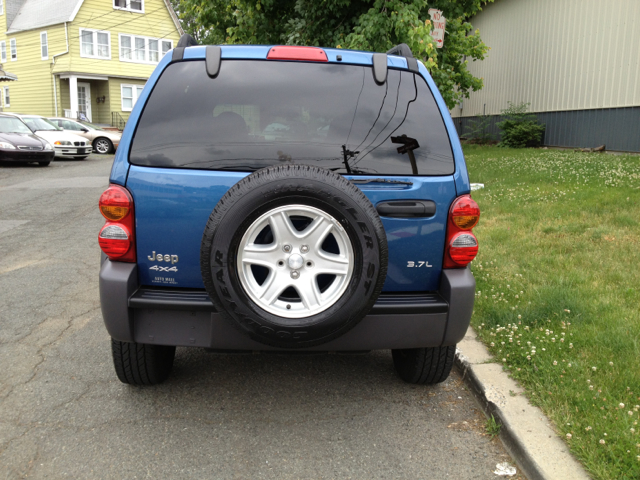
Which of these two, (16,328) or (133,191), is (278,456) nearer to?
(133,191)

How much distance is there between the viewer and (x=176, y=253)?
285 centimetres

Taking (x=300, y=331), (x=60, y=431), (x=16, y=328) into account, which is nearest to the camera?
(x=300, y=331)

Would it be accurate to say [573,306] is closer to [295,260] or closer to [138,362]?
[295,260]

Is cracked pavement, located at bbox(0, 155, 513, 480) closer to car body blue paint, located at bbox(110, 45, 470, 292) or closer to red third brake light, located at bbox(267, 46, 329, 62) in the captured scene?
car body blue paint, located at bbox(110, 45, 470, 292)

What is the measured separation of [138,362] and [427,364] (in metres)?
1.71

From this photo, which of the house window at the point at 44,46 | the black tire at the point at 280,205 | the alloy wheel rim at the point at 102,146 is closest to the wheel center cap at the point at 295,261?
the black tire at the point at 280,205

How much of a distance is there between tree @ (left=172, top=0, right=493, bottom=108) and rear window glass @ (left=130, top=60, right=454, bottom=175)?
6564 mm

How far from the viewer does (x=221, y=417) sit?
10.4ft

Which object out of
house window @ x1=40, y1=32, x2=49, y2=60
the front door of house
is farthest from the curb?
house window @ x1=40, y1=32, x2=49, y2=60

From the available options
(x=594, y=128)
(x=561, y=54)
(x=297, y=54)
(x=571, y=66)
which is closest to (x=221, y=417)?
(x=297, y=54)

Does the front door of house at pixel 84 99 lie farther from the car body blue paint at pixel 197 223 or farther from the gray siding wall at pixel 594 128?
the car body blue paint at pixel 197 223

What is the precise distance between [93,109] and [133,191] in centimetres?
3521

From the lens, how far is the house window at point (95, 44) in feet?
106

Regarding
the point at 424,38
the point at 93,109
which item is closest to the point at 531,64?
the point at 424,38
